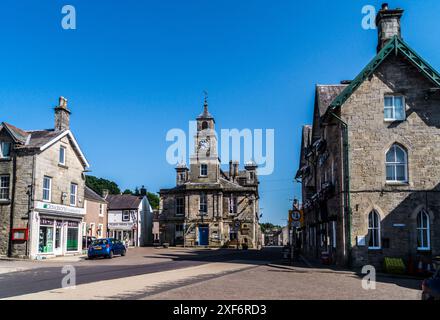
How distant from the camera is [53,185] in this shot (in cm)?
3419

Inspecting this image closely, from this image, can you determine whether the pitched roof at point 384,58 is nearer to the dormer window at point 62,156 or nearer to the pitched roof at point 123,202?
the dormer window at point 62,156

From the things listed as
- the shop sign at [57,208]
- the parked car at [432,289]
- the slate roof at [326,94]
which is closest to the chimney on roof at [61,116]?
the shop sign at [57,208]

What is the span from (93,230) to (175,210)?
10642mm

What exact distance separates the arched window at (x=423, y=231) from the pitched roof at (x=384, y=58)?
249 inches

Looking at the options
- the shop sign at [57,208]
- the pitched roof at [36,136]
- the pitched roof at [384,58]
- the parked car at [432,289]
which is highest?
the pitched roof at [384,58]

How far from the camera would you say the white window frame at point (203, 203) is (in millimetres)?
56469

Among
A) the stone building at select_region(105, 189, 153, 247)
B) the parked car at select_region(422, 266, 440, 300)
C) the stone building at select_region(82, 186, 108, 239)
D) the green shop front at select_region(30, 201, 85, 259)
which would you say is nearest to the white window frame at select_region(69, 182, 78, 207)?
the green shop front at select_region(30, 201, 85, 259)

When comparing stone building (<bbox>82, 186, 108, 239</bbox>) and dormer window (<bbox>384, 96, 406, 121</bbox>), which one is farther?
stone building (<bbox>82, 186, 108, 239</bbox>)

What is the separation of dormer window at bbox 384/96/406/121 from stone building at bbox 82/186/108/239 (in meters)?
34.9

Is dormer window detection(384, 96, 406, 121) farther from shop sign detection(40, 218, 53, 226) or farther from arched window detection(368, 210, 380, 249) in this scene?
shop sign detection(40, 218, 53, 226)

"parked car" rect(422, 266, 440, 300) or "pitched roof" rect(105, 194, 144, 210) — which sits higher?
"pitched roof" rect(105, 194, 144, 210)

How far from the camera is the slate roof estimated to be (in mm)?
28781

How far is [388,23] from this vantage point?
A: 24547mm
